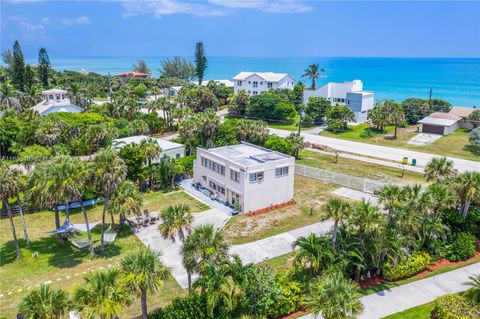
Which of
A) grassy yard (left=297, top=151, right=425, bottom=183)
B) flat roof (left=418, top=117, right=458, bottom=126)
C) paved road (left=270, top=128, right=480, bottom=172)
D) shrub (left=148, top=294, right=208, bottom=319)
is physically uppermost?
flat roof (left=418, top=117, right=458, bottom=126)

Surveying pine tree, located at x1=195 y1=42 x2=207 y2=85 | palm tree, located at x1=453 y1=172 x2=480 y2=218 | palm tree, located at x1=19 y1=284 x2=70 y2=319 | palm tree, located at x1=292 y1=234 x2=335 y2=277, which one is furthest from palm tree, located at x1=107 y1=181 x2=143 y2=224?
pine tree, located at x1=195 y1=42 x2=207 y2=85

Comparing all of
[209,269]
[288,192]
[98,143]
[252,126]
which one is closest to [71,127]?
[98,143]

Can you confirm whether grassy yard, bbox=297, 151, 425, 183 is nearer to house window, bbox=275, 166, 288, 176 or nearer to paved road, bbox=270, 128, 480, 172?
paved road, bbox=270, 128, 480, 172

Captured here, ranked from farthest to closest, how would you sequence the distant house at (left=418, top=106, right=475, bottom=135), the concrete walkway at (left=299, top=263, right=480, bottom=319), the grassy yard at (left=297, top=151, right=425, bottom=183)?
the distant house at (left=418, top=106, right=475, bottom=135)
the grassy yard at (left=297, top=151, right=425, bottom=183)
the concrete walkway at (left=299, top=263, right=480, bottom=319)

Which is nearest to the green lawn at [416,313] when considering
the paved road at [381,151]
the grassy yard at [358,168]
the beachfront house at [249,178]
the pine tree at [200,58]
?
the beachfront house at [249,178]

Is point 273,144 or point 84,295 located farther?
point 273,144

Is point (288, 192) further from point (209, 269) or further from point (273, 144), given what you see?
point (209, 269)

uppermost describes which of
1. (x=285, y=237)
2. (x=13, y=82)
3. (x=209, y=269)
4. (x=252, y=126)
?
(x=13, y=82)
